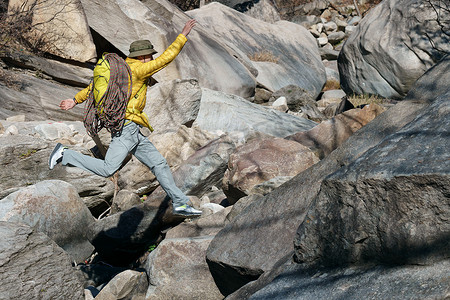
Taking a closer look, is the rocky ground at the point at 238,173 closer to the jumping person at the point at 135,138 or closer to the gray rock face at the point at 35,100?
the gray rock face at the point at 35,100

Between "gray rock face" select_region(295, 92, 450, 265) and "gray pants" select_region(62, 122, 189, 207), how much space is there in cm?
233

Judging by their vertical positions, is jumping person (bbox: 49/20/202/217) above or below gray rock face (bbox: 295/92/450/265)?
below

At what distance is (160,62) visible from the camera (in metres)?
4.84

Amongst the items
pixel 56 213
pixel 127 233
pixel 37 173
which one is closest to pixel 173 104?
pixel 37 173

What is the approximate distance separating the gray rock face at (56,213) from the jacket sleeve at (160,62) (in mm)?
2398

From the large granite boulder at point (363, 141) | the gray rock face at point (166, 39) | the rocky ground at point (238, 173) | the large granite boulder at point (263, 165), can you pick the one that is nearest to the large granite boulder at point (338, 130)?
the rocky ground at point (238, 173)

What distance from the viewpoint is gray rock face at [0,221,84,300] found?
4320 mm

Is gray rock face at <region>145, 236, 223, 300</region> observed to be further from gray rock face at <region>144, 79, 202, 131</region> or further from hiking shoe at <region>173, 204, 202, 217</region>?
gray rock face at <region>144, 79, 202, 131</region>

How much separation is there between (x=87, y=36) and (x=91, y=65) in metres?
0.66

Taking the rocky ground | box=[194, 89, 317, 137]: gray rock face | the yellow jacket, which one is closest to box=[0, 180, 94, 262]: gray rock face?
the rocky ground

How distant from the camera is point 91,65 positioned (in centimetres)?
1213

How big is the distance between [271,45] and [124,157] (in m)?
12.8

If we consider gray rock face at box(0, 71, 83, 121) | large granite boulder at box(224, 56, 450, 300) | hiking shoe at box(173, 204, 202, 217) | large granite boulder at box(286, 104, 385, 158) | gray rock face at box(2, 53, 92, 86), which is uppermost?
large granite boulder at box(224, 56, 450, 300)

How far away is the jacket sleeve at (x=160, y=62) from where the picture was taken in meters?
4.84
